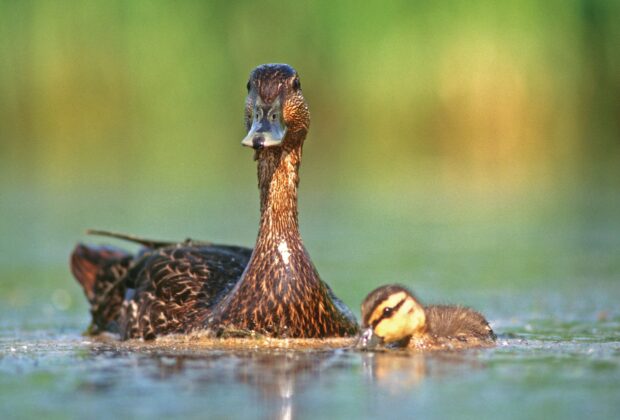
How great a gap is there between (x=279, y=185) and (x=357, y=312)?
1517 mm

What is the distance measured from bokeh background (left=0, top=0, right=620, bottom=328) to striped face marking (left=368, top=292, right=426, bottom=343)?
5927 mm

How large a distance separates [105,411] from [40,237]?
824 centimetres

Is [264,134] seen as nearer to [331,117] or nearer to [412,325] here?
[412,325]

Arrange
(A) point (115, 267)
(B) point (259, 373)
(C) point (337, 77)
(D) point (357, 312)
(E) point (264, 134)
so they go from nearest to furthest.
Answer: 1. (B) point (259, 373)
2. (E) point (264, 134)
3. (D) point (357, 312)
4. (A) point (115, 267)
5. (C) point (337, 77)

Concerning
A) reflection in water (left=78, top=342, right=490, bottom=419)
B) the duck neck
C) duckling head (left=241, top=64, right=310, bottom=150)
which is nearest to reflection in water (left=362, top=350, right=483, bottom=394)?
reflection in water (left=78, top=342, right=490, bottom=419)

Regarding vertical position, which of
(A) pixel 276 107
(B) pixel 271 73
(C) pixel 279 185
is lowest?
(C) pixel 279 185

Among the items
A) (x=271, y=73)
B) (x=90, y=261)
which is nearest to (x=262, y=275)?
(x=271, y=73)

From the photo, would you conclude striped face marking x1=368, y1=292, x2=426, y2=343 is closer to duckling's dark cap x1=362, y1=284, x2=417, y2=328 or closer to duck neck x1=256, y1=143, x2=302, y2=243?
duckling's dark cap x1=362, y1=284, x2=417, y2=328

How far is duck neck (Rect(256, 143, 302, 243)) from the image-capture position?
22.1ft

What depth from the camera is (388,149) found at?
64.5 feet

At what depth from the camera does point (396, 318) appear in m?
5.98

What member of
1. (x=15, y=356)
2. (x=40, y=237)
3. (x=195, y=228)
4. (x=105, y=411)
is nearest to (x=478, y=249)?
(x=195, y=228)

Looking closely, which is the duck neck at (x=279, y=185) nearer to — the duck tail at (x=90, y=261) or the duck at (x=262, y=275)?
the duck at (x=262, y=275)

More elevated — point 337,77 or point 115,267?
point 337,77
